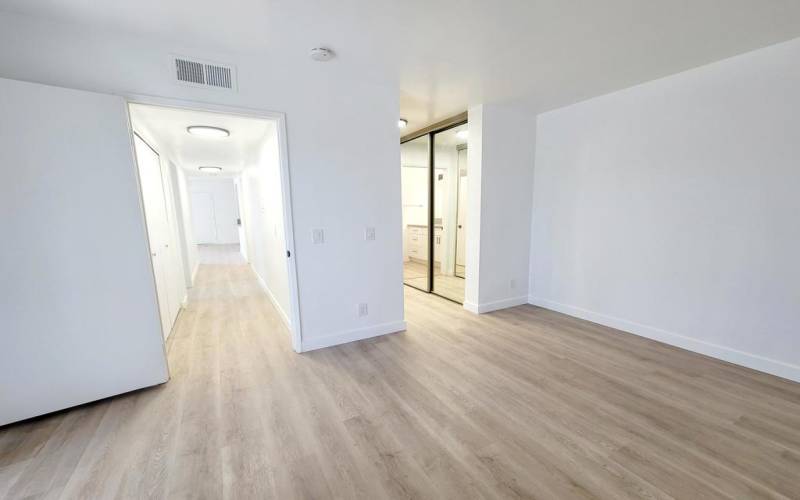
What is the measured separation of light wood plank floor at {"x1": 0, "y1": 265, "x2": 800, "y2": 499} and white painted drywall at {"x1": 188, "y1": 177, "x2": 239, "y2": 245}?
31.4 ft

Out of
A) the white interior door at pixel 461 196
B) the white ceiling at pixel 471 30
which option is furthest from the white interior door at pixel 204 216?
the white ceiling at pixel 471 30

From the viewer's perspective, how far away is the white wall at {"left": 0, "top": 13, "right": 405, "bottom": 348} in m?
1.94

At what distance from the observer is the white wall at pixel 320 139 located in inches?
76.4

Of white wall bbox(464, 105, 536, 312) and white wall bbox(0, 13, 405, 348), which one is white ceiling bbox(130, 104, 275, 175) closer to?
white wall bbox(0, 13, 405, 348)

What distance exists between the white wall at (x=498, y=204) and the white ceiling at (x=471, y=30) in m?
0.88

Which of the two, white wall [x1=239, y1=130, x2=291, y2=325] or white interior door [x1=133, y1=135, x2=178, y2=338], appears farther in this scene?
white wall [x1=239, y1=130, x2=291, y2=325]

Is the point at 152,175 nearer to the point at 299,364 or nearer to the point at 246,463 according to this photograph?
the point at 299,364

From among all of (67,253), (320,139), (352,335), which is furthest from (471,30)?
(67,253)

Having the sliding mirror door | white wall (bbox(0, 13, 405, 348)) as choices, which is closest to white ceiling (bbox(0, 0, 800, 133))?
white wall (bbox(0, 13, 405, 348))

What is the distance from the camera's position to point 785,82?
220 cm

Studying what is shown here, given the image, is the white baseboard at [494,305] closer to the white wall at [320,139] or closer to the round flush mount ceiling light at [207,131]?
the white wall at [320,139]

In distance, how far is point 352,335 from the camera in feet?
10.0

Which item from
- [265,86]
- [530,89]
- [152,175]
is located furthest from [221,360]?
[530,89]

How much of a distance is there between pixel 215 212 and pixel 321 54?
10.8 meters
